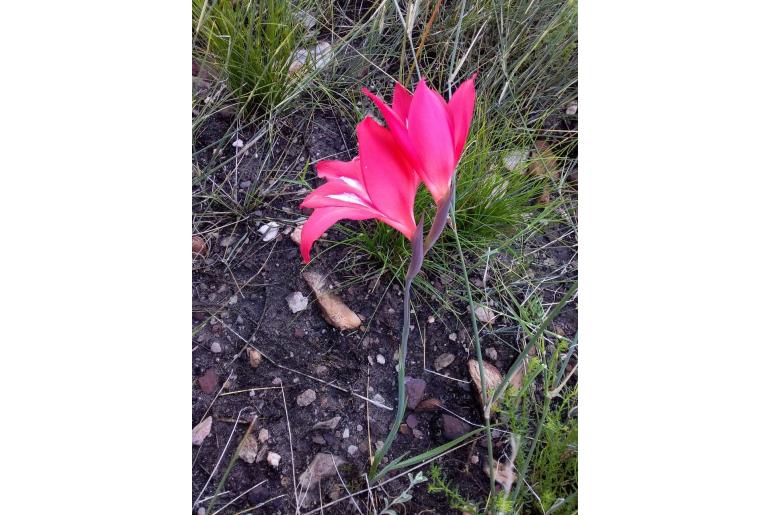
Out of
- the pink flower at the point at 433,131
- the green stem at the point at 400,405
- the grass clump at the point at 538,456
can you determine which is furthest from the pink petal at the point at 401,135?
the grass clump at the point at 538,456

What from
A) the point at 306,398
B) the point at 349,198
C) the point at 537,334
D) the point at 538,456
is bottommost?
the point at 538,456

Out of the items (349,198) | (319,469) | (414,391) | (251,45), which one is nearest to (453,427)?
(414,391)

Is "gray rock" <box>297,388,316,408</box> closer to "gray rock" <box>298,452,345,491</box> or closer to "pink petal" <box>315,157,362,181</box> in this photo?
"gray rock" <box>298,452,345,491</box>

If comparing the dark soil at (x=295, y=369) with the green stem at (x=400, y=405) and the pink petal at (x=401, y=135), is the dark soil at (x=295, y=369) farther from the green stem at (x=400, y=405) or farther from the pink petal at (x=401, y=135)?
the pink petal at (x=401, y=135)

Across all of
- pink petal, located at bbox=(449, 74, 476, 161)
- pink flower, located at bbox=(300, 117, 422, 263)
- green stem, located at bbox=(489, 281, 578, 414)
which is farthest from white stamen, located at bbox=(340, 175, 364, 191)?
green stem, located at bbox=(489, 281, 578, 414)

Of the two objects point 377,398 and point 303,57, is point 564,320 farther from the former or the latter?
point 303,57

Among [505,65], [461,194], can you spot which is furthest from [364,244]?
[505,65]

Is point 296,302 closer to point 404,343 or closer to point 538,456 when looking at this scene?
point 404,343
